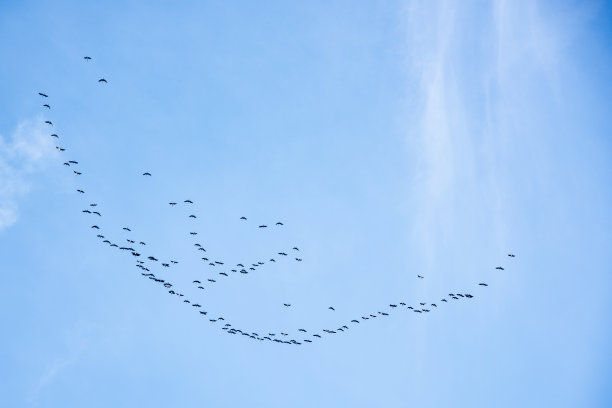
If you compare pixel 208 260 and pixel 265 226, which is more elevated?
pixel 265 226

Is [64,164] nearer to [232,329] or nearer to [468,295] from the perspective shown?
[232,329]

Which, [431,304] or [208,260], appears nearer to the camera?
[208,260]

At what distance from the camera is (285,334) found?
58625 millimetres

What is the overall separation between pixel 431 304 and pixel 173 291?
31484 mm

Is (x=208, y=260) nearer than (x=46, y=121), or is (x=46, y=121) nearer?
(x=46, y=121)

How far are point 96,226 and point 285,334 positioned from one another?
25.2 m

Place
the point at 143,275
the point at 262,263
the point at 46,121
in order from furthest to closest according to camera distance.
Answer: the point at 262,263 → the point at 143,275 → the point at 46,121

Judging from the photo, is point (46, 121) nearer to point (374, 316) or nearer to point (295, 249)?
point (295, 249)

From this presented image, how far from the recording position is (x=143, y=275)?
55250mm

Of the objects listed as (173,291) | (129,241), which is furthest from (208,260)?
(129,241)

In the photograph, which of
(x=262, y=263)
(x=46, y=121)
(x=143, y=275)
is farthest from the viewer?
(x=262, y=263)

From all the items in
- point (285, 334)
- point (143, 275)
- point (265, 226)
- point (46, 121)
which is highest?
point (46, 121)

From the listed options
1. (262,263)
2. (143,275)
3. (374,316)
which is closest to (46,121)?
(143,275)

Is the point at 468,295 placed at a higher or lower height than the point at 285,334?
higher
